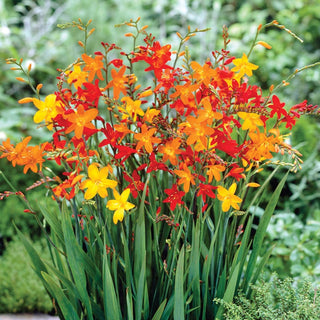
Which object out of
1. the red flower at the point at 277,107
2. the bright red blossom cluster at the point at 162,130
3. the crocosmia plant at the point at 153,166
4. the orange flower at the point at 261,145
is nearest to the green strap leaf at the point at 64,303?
the crocosmia plant at the point at 153,166

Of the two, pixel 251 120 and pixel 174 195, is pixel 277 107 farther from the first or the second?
pixel 174 195

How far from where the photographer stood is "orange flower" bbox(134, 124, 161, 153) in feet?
3.70

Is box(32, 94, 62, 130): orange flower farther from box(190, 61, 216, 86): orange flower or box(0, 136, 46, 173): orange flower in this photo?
box(190, 61, 216, 86): orange flower

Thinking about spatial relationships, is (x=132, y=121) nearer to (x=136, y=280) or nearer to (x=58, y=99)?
(x=58, y=99)

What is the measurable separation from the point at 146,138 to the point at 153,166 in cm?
9

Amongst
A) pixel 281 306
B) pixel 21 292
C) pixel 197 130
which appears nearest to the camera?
pixel 197 130

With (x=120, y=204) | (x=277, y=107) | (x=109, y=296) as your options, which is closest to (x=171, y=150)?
(x=120, y=204)

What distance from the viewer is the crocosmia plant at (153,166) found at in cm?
115

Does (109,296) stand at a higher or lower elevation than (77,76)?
lower

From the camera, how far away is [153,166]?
1.19 meters

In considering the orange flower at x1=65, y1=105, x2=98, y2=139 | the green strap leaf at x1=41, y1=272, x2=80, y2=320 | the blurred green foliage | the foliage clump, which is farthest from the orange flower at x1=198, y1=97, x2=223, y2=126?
the blurred green foliage

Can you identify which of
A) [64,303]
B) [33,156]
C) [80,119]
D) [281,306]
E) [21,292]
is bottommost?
[21,292]

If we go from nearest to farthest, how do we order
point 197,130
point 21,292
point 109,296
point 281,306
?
1. point 197,130
2. point 109,296
3. point 281,306
4. point 21,292

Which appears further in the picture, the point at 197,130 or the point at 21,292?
the point at 21,292
